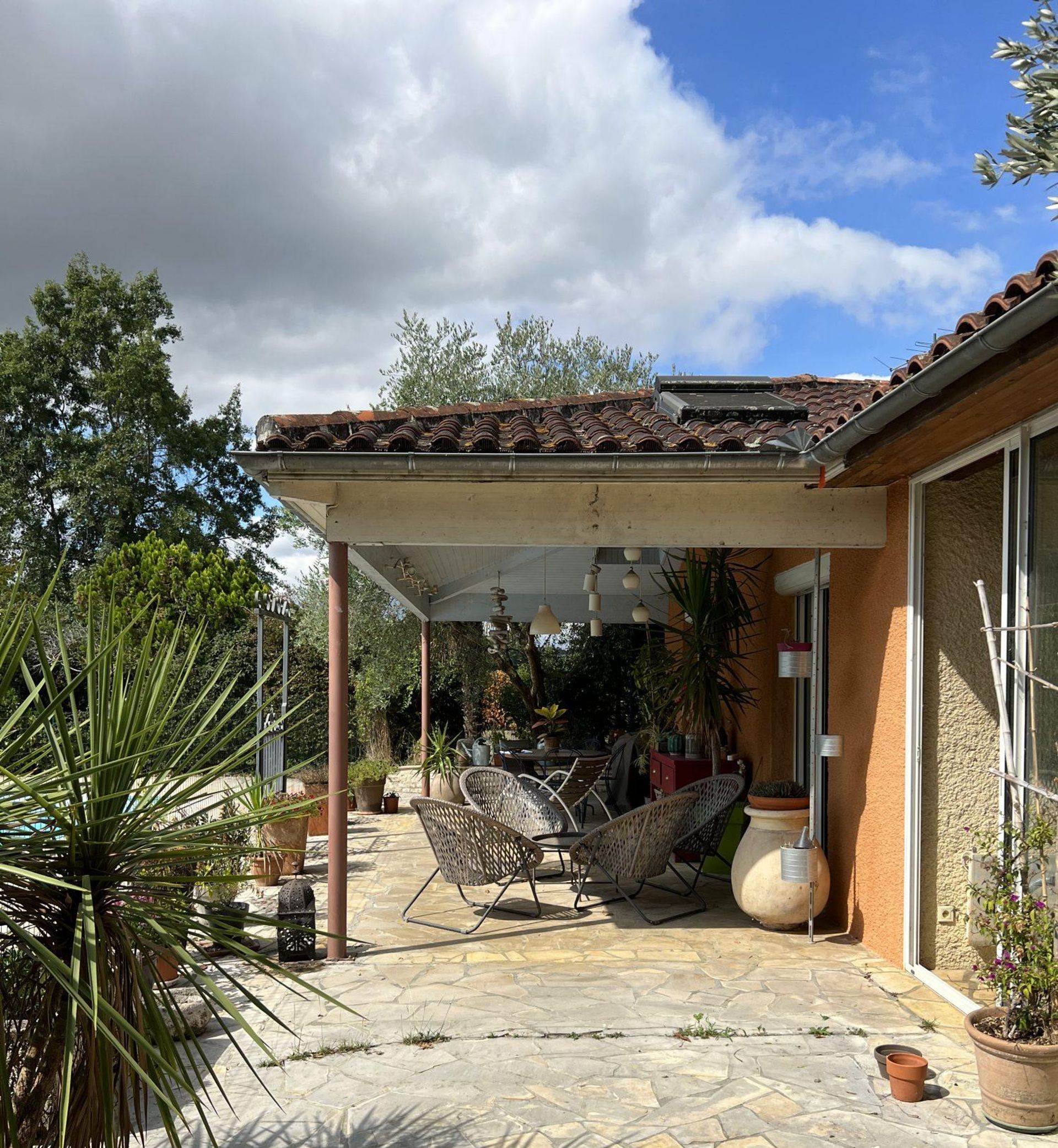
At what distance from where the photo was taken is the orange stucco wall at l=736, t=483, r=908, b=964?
5633 millimetres

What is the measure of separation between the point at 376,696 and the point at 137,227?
12017 mm

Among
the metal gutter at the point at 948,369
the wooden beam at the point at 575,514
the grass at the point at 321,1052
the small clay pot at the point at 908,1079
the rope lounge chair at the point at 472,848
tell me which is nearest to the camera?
the metal gutter at the point at 948,369

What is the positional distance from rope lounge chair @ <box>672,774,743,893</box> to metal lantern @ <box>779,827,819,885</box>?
110 cm

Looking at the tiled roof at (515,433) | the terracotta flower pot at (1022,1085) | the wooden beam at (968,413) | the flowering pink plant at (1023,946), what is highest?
the tiled roof at (515,433)

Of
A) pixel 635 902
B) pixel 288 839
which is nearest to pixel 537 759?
pixel 288 839

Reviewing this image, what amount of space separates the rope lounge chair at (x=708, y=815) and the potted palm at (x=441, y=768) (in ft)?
17.4

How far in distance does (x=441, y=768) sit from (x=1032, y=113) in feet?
36.3

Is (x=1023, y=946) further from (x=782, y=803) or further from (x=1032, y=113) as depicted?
(x=782, y=803)

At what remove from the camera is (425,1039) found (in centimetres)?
451

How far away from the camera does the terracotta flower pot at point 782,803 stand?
6.48 m

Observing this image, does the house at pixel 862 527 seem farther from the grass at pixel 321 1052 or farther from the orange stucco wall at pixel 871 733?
the grass at pixel 321 1052

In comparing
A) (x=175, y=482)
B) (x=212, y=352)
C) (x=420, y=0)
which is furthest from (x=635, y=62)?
(x=212, y=352)

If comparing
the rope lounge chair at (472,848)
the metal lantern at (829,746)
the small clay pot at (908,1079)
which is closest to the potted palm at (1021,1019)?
the small clay pot at (908,1079)

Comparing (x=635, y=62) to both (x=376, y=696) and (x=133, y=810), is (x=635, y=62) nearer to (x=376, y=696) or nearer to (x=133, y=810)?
(x=133, y=810)
